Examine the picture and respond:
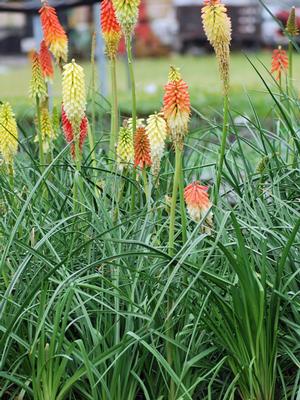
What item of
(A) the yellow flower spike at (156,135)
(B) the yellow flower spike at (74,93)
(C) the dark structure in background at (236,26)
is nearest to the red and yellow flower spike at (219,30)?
(A) the yellow flower spike at (156,135)

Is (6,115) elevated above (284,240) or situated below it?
above

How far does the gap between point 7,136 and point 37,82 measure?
0.95ft

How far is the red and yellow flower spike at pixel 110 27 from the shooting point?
325 centimetres

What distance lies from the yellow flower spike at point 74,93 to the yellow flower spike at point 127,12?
8.4 inches

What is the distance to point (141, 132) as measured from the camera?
293 centimetres

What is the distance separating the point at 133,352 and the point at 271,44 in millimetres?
23720

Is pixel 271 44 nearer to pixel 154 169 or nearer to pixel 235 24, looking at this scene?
pixel 235 24

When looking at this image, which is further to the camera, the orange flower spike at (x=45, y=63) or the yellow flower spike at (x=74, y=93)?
the orange flower spike at (x=45, y=63)

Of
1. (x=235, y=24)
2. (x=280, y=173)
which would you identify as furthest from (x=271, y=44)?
(x=280, y=173)

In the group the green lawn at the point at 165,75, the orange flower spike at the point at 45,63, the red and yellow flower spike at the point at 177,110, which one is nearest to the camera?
the red and yellow flower spike at the point at 177,110

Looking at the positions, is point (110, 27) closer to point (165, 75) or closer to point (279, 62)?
point (279, 62)

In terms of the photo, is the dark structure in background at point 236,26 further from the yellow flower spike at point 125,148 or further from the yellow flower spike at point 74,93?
A: the yellow flower spike at point 74,93

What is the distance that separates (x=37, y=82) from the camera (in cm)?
337

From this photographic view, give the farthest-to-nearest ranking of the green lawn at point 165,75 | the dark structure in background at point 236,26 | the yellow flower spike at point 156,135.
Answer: the dark structure in background at point 236,26, the green lawn at point 165,75, the yellow flower spike at point 156,135
